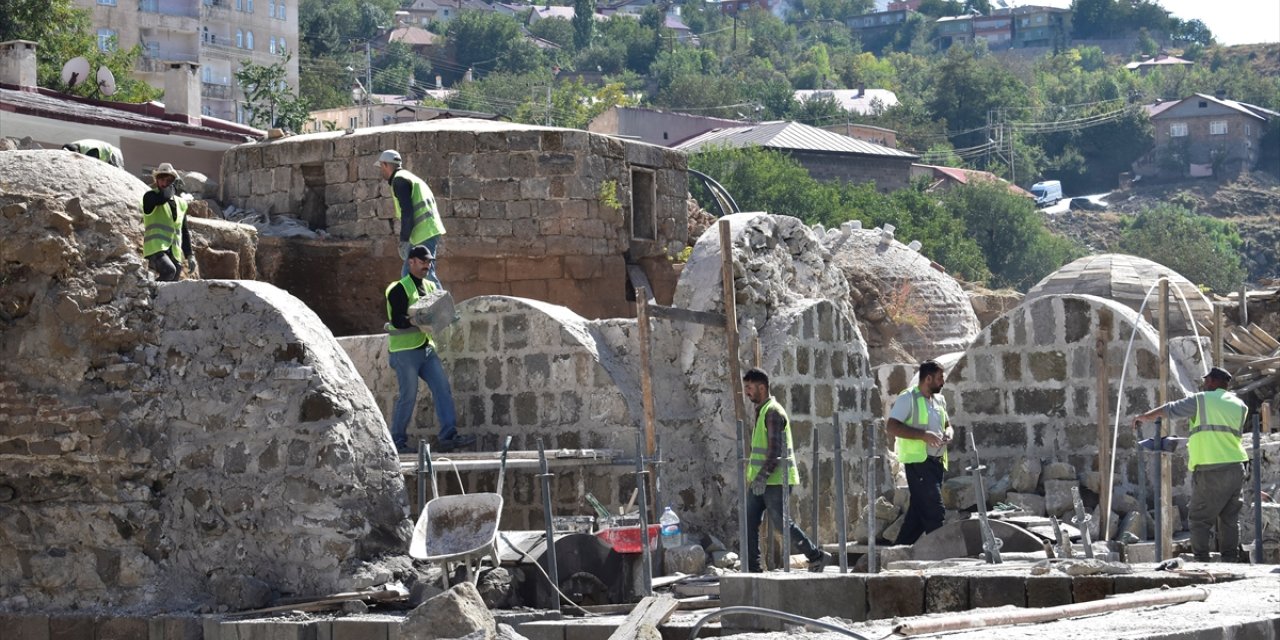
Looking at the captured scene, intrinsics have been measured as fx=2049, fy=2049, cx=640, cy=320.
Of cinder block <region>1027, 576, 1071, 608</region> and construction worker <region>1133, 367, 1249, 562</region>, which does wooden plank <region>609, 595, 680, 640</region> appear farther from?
construction worker <region>1133, 367, 1249, 562</region>

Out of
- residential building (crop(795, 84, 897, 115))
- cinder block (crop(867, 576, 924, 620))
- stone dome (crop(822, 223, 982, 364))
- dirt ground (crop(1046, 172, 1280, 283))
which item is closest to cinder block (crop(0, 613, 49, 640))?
cinder block (crop(867, 576, 924, 620))

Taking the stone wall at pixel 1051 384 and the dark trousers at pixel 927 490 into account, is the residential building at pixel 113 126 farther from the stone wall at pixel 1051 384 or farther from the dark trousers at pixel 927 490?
the dark trousers at pixel 927 490

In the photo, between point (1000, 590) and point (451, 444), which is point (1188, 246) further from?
point (1000, 590)

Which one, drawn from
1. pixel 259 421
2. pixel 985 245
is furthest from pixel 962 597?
pixel 985 245

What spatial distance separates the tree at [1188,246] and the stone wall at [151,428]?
72.3 metres

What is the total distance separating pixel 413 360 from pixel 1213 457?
5219 millimetres

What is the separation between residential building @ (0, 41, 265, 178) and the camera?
25.8 metres

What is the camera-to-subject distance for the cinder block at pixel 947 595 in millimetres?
9664

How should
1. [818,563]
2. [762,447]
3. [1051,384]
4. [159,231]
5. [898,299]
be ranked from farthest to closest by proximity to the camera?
[898,299] → [1051,384] → [762,447] → [818,563] → [159,231]

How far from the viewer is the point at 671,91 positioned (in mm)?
129000

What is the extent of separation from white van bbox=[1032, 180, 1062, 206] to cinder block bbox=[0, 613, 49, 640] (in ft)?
342

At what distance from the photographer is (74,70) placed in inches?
1312

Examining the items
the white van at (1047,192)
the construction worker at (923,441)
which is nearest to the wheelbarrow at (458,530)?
the construction worker at (923,441)

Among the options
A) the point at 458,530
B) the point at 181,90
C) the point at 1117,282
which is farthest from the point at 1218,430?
the point at 181,90
